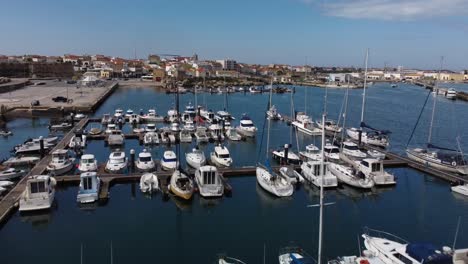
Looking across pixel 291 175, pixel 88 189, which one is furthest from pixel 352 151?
pixel 88 189

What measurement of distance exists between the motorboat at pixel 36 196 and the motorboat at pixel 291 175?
11.0 metres

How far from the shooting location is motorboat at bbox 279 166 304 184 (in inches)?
794

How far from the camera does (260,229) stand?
15.6 meters

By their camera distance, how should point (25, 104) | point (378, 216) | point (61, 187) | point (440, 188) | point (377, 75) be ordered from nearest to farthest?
point (378, 216)
point (61, 187)
point (440, 188)
point (25, 104)
point (377, 75)

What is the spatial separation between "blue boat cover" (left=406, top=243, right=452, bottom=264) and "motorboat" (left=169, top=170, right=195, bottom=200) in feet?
31.6

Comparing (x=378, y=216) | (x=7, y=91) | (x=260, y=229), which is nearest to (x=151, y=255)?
(x=260, y=229)

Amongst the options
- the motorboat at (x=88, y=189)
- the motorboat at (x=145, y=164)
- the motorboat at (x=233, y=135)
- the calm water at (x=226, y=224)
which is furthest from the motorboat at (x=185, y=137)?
the motorboat at (x=88, y=189)

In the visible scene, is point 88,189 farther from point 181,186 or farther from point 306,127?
point 306,127

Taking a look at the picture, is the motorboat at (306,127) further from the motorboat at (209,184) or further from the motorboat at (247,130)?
the motorboat at (209,184)

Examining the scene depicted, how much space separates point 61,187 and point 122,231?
6.28 meters

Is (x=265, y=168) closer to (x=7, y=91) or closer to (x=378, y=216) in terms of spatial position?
(x=378, y=216)

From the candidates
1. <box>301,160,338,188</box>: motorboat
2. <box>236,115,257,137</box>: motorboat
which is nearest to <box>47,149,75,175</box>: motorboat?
<box>301,160,338,188</box>: motorboat

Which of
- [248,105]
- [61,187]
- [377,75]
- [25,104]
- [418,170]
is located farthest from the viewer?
[377,75]

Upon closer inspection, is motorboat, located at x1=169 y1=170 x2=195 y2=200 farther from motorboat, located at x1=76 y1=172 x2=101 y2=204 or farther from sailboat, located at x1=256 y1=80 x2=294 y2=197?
sailboat, located at x1=256 y1=80 x2=294 y2=197
